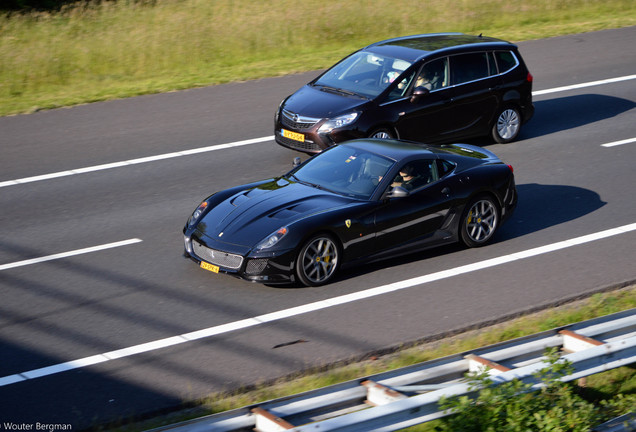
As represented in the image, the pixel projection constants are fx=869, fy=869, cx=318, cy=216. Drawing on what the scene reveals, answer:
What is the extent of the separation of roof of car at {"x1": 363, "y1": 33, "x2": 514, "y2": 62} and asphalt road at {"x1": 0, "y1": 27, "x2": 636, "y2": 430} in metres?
1.91

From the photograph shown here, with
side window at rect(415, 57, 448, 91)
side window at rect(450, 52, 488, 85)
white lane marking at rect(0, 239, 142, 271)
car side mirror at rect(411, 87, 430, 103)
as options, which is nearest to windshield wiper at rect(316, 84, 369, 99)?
car side mirror at rect(411, 87, 430, 103)

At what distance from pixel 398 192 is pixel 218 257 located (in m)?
2.21

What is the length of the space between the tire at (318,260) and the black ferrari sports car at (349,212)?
0.01m

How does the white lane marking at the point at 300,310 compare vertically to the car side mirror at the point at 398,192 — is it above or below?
below

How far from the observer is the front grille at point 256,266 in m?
9.18

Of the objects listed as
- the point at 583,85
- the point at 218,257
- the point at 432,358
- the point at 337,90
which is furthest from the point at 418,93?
the point at 432,358

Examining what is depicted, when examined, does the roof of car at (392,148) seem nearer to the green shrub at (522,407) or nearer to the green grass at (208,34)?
the green shrub at (522,407)

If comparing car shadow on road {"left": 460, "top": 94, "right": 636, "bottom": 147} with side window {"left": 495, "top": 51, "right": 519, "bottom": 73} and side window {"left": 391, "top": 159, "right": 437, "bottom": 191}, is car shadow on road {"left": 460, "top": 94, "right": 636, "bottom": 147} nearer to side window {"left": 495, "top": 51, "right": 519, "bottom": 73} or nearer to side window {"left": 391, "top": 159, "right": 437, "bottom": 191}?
side window {"left": 495, "top": 51, "right": 519, "bottom": 73}

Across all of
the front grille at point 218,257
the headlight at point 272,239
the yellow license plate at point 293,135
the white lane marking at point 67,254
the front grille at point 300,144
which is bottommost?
the white lane marking at point 67,254

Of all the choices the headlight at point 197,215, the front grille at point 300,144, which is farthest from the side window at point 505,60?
the headlight at point 197,215

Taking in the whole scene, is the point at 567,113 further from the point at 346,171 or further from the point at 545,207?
the point at 346,171

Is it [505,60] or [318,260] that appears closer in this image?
[318,260]

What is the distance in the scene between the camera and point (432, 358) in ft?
26.2

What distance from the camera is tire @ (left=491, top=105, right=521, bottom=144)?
1517cm
